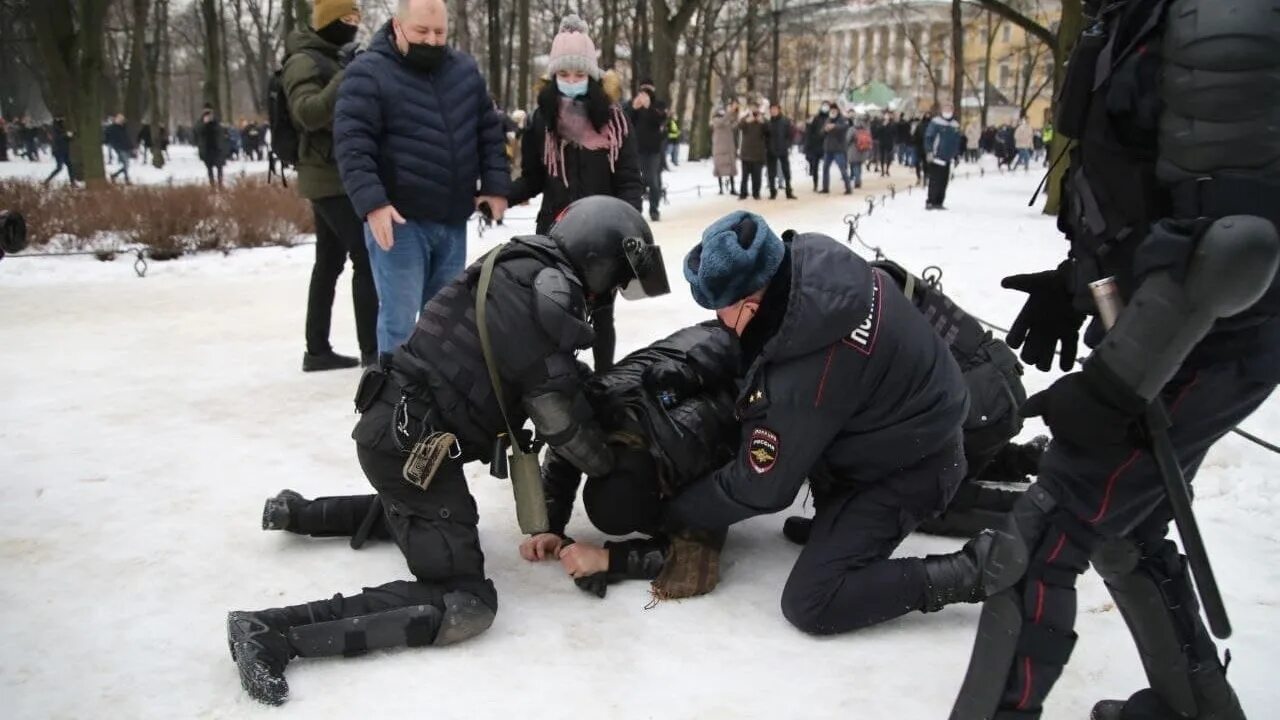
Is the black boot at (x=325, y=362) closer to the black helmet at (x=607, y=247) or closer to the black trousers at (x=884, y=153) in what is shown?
the black helmet at (x=607, y=247)

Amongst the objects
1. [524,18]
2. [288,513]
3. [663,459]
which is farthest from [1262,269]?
Answer: [524,18]

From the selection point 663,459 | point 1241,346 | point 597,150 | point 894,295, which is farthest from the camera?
point 597,150

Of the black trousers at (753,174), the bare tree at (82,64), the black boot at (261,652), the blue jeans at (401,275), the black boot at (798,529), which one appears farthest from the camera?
the black trousers at (753,174)

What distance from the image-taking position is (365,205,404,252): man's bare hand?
4406 millimetres

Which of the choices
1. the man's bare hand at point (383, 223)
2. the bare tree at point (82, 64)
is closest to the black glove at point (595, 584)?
the man's bare hand at point (383, 223)

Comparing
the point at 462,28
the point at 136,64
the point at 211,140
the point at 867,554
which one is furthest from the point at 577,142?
the point at 136,64

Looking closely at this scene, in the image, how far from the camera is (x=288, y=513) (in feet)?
11.2

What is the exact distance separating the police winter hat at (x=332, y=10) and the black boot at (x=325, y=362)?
191 centimetres

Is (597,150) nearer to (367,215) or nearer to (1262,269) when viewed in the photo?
(367,215)

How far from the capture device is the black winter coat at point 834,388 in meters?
2.75

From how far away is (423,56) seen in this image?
447 centimetres

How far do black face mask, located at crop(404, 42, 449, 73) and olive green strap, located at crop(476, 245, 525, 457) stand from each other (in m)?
1.82

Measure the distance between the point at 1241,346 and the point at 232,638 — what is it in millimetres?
2563

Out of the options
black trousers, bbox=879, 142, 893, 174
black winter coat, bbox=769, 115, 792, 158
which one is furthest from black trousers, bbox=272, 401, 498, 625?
black trousers, bbox=879, 142, 893, 174
